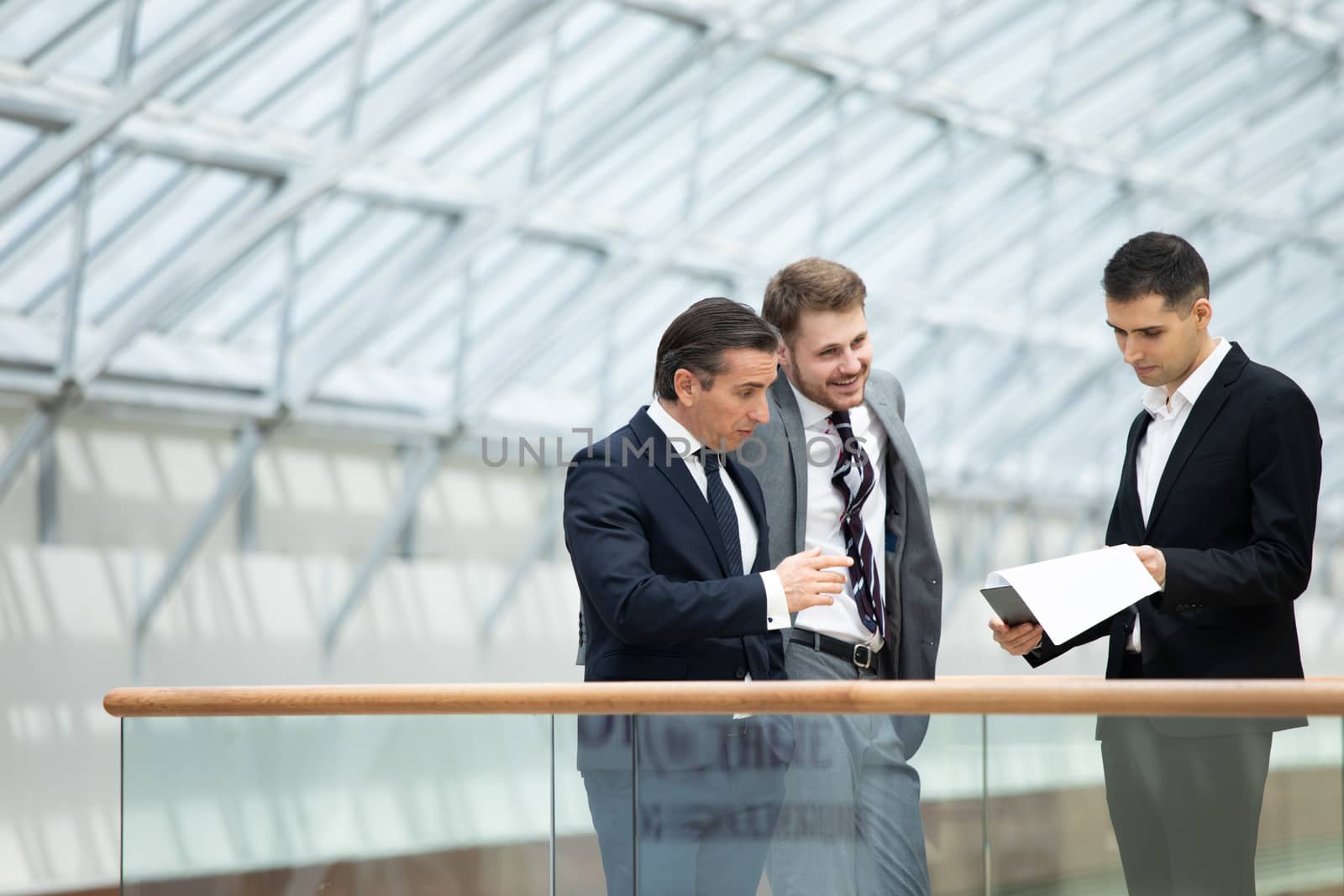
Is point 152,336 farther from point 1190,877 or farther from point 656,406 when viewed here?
point 1190,877

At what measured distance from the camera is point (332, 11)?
→ 9.84m

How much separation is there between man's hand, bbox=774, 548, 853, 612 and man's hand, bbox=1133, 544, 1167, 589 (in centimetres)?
53

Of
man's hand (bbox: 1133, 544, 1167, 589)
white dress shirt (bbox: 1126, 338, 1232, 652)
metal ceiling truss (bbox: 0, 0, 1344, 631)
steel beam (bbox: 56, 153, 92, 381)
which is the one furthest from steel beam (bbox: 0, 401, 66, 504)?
man's hand (bbox: 1133, 544, 1167, 589)

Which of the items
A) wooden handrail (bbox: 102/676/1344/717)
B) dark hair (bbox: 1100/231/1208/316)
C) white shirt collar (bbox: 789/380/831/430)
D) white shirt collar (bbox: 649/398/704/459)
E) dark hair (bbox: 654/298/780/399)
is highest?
dark hair (bbox: 1100/231/1208/316)

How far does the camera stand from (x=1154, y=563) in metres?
2.90

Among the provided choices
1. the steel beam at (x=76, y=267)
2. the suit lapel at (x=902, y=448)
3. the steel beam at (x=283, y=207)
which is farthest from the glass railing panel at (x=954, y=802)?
the steel beam at (x=76, y=267)

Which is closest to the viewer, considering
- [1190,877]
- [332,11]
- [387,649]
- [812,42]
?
[1190,877]

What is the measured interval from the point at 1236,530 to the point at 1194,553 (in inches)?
7.0

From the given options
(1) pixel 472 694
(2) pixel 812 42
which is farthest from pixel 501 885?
(2) pixel 812 42

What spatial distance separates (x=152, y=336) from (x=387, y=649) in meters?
3.31

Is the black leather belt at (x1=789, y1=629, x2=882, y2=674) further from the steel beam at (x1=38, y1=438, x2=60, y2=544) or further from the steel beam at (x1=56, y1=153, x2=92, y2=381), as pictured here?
the steel beam at (x1=38, y1=438, x2=60, y2=544)

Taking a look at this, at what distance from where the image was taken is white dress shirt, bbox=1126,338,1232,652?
10.1 feet

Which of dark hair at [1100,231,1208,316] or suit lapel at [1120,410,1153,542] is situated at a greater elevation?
dark hair at [1100,231,1208,316]

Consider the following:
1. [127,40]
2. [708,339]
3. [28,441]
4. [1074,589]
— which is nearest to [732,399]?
[708,339]
